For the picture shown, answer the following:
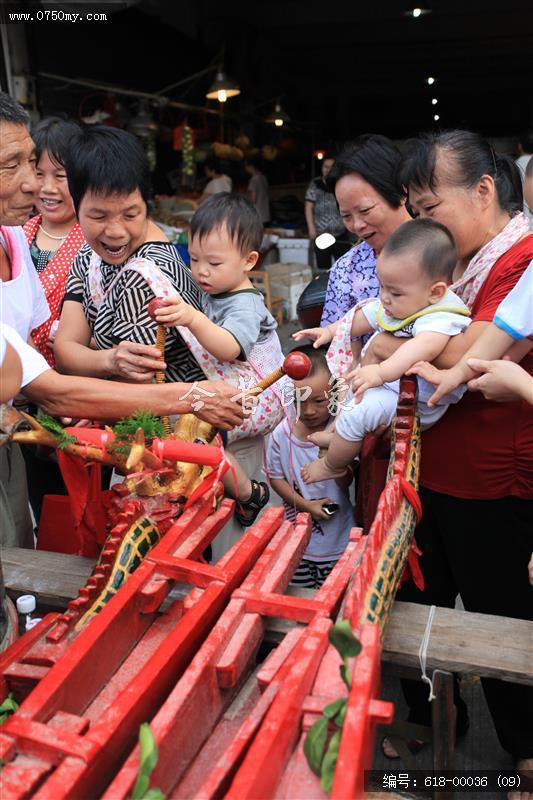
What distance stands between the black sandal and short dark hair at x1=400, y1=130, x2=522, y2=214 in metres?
1.04

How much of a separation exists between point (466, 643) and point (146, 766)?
0.76 metres

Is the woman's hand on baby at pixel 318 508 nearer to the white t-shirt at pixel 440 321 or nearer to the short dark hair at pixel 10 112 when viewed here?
the white t-shirt at pixel 440 321

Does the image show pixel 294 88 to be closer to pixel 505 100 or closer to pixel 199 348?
pixel 505 100

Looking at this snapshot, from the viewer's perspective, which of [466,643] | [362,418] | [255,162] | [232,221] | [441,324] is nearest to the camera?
[466,643]

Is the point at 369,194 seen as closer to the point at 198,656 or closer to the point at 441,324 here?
the point at 441,324

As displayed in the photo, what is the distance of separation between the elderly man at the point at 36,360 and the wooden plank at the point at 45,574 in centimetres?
39

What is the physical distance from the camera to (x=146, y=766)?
33.2 inches

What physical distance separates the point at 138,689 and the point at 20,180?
112cm

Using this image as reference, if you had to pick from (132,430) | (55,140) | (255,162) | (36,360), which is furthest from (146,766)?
(255,162)

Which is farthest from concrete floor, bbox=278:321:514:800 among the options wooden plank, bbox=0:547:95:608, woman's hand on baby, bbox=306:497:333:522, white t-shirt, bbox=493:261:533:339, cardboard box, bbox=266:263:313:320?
cardboard box, bbox=266:263:313:320

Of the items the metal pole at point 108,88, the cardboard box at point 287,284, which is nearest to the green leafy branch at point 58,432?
the metal pole at point 108,88

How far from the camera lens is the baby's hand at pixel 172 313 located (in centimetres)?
163

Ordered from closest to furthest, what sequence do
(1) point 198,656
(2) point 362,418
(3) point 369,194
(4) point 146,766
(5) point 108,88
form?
(4) point 146,766 < (1) point 198,656 < (2) point 362,418 < (3) point 369,194 < (5) point 108,88

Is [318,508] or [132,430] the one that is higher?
[132,430]
